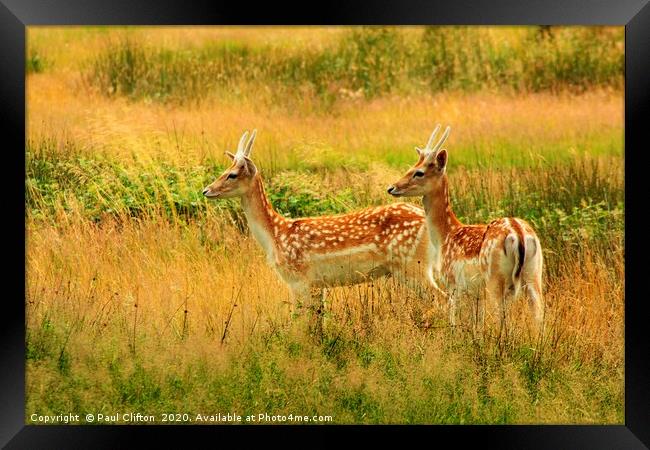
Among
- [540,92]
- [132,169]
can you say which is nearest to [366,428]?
[132,169]


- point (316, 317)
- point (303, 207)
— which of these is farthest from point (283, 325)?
point (303, 207)

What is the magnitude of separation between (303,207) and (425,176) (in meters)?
1.78

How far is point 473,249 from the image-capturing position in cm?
849

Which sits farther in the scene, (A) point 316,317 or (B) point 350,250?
Answer: (B) point 350,250

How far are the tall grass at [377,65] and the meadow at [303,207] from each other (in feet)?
0.09

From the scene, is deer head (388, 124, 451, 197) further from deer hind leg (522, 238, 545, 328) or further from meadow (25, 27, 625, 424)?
deer hind leg (522, 238, 545, 328)

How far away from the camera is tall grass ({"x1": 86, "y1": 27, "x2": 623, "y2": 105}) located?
1376 centimetres

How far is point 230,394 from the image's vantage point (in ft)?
25.7

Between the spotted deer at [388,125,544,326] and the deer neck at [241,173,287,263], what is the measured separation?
0.90 meters

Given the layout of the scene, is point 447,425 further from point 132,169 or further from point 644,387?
point 132,169

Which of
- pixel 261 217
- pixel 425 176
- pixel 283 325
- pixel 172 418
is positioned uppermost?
pixel 425 176

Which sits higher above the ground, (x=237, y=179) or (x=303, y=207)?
(x=237, y=179)

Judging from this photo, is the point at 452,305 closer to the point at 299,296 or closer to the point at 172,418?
the point at 299,296

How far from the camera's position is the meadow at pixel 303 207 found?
310 inches
